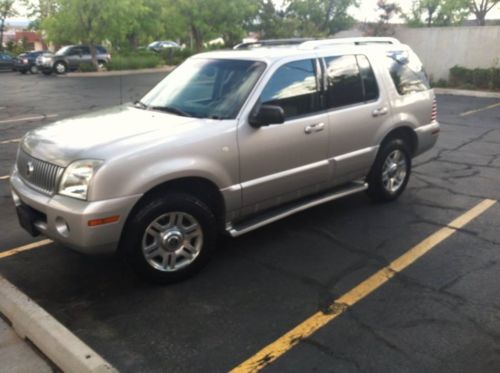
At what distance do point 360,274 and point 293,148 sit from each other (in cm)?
127

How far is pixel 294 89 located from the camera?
14.8ft

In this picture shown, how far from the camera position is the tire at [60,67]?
94.3 feet

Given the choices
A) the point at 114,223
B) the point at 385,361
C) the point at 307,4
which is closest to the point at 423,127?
the point at 385,361

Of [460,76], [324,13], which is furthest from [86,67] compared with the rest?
[460,76]

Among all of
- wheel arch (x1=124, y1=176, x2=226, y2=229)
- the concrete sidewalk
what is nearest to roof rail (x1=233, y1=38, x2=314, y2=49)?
wheel arch (x1=124, y1=176, x2=226, y2=229)

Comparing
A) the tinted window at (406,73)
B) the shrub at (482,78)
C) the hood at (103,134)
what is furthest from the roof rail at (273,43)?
the shrub at (482,78)

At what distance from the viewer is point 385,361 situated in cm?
300

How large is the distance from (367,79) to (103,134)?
2.88 meters

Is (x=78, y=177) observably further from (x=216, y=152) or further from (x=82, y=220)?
(x=216, y=152)

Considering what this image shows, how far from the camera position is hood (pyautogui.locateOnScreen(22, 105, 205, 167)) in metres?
3.53

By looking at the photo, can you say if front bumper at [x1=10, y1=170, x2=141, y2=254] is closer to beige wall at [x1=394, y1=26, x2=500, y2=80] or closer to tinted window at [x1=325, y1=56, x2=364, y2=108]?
tinted window at [x1=325, y1=56, x2=364, y2=108]

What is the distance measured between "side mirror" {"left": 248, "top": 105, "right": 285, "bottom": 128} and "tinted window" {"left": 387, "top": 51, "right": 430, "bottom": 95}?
6.84 feet

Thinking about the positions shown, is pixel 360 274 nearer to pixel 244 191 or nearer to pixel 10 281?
pixel 244 191

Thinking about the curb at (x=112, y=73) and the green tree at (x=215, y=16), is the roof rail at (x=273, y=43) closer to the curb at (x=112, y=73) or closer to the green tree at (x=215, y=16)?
the curb at (x=112, y=73)
